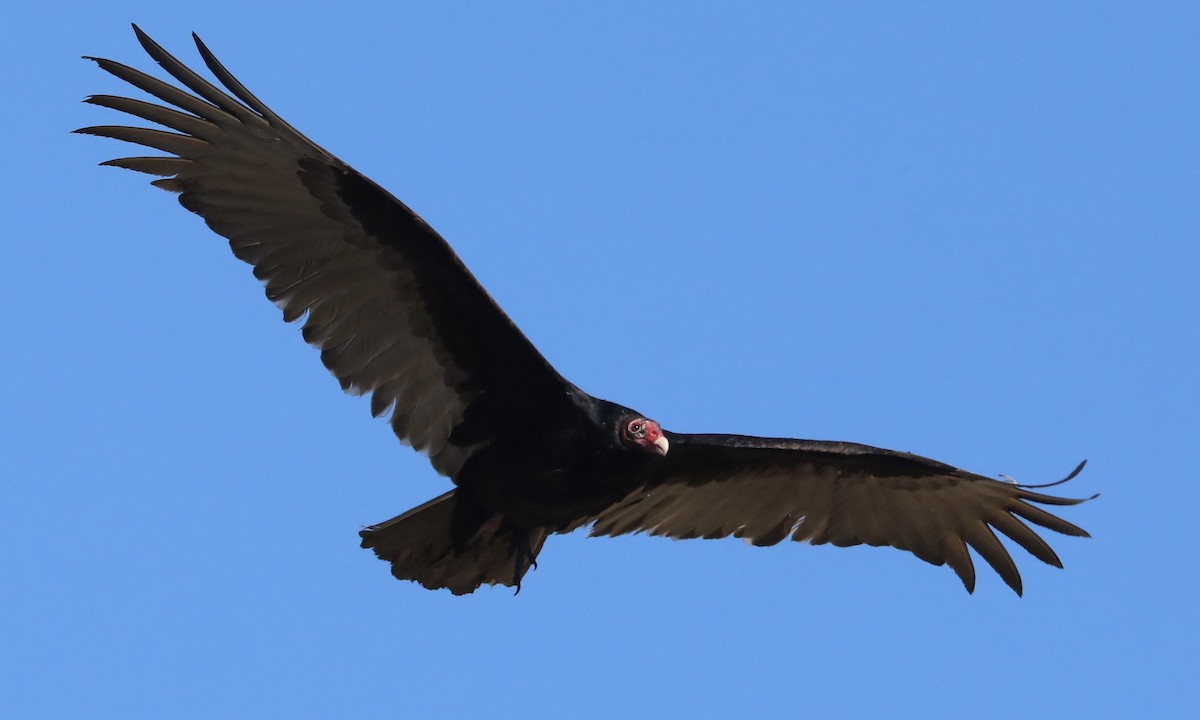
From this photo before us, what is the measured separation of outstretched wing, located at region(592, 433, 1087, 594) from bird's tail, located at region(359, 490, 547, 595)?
719mm

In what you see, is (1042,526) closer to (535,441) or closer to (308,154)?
(535,441)

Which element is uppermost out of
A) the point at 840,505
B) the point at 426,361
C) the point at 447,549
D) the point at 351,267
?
the point at 351,267

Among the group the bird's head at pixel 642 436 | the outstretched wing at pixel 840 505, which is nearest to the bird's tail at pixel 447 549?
the outstretched wing at pixel 840 505

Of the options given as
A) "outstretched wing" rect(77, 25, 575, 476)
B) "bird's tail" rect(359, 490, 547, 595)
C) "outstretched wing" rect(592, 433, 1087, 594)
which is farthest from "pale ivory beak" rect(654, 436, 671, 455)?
"bird's tail" rect(359, 490, 547, 595)

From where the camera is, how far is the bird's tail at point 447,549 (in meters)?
8.11

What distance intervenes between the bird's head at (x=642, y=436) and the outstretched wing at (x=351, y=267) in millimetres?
264

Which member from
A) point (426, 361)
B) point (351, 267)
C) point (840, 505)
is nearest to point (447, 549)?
point (426, 361)

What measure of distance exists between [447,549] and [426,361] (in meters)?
0.89

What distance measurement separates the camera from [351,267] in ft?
26.0

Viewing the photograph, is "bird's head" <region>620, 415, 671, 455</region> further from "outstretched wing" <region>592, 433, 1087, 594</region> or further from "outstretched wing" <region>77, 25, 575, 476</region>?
"outstretched wing" <region>592, 433, 1087, 594</region>

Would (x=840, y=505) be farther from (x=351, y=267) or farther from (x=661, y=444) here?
(x=351, y=267)

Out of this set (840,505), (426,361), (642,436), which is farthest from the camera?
(840,505)

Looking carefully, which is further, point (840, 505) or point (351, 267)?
point (840, 505)

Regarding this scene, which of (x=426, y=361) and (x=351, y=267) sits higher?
(x=351, y=267)
